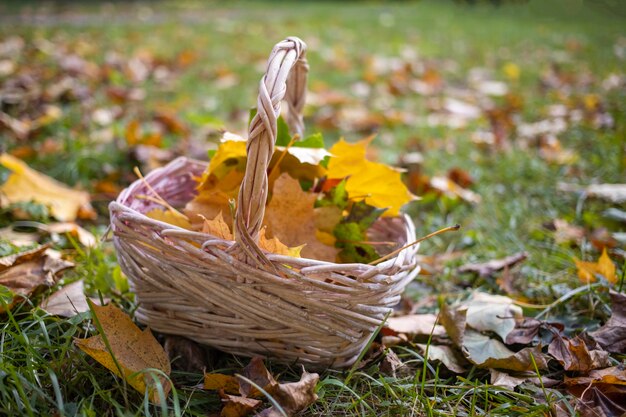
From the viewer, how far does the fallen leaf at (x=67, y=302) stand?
1180 mm

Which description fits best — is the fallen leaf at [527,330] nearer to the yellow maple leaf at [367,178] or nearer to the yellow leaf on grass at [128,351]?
the yellow maple leaf at [367,178]

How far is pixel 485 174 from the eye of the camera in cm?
238

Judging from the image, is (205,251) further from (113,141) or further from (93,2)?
(93,2)

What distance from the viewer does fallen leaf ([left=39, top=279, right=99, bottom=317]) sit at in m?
1.18

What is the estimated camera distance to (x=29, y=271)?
128 cm

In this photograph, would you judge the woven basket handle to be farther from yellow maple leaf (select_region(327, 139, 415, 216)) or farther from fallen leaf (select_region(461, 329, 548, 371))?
fallen leaf (select_region(461, 329, 548, 371))

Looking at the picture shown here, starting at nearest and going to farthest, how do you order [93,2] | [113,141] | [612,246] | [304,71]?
1. [304,71]
2. [612,246]
3. [113,141]
4. [93,2]

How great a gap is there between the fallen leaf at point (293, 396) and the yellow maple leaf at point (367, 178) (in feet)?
1.54

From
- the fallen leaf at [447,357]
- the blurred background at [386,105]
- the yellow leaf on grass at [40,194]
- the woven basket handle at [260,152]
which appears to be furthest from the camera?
the blurred background at [386,105]

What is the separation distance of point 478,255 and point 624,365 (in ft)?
2.12

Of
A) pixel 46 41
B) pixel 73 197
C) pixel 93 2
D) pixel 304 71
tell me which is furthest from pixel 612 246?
pixel 93 2

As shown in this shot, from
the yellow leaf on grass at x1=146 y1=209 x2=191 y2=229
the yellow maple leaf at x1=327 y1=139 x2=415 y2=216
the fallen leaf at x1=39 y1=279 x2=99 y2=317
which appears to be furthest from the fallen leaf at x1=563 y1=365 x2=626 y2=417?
the fallen leaf at x1=39 y1=279 x2=99 y2=317

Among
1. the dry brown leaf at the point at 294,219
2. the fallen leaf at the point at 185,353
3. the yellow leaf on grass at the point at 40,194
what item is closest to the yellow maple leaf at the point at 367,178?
Answer: the dry brown leaf at the point at 294,219

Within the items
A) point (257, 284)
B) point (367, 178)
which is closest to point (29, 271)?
point (257, 284)
